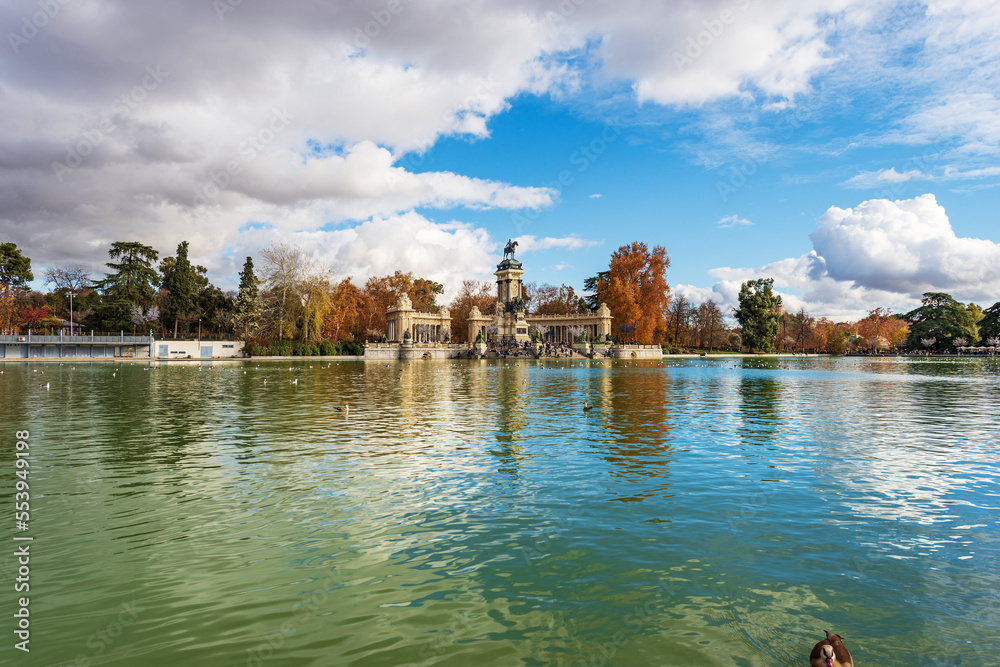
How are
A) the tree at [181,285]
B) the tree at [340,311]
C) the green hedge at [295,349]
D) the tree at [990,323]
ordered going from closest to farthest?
the green hedge at [295,349]
the tree at [181,285]
the tree at [340,311]
the tree at [990,323]

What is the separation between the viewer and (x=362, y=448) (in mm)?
13734

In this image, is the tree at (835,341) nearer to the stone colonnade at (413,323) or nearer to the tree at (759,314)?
the tree at (759,314)

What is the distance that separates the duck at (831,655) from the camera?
4.54 metres

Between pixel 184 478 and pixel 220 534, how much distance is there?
3804 millimetres

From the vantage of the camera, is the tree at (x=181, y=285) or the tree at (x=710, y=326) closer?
the tree at (x=181, y=285)

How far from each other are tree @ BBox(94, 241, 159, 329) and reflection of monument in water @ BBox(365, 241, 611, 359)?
39863 millimetres

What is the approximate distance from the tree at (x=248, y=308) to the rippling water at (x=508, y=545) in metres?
69.5

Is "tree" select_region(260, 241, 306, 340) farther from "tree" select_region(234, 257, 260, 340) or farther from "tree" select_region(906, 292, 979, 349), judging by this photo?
"tree" select_region(906, 292, 979, 349)

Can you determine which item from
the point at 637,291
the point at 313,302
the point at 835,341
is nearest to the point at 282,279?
the point at 313,302

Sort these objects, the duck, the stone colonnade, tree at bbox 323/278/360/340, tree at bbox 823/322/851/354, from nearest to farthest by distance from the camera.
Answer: the duck → tree at bbox 323/278/360/340 → the stone colonnade → tree at bbox 823/322/851/354

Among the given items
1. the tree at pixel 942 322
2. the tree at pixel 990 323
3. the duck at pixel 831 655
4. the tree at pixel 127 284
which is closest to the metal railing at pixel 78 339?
the tree at pixel 127 284

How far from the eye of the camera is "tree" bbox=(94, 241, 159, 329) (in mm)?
84438

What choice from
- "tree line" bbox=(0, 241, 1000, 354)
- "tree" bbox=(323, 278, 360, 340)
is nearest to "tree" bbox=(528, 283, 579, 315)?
"tree line" bbox=(0, 241, 1000, 354)

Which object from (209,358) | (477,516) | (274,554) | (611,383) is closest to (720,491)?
(477,516)
